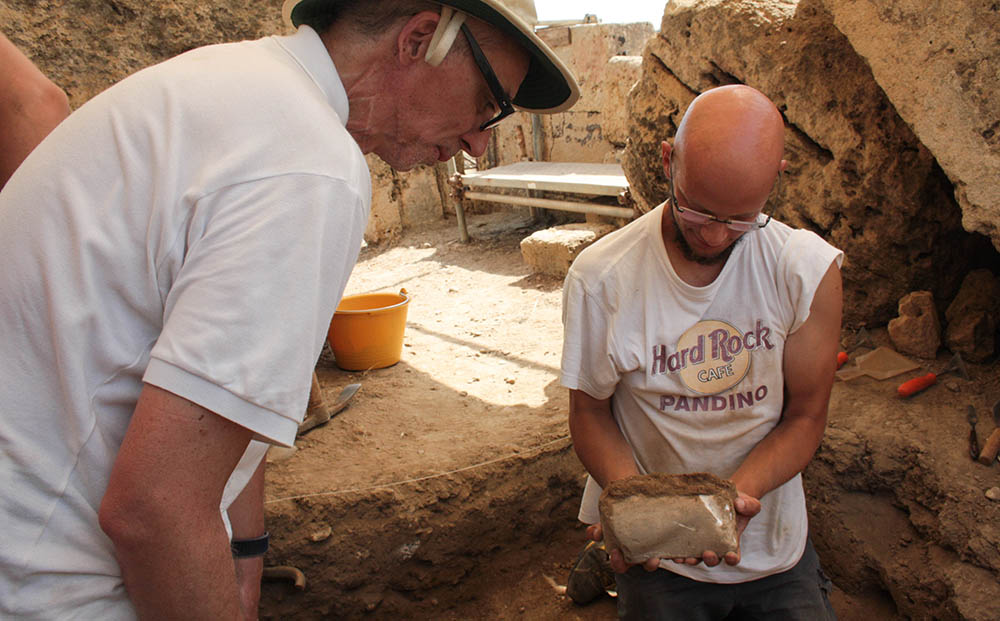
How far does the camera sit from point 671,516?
1.50m

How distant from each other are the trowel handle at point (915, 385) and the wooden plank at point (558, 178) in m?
3.49

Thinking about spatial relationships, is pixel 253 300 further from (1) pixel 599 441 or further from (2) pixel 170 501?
(1) pixel 599 441

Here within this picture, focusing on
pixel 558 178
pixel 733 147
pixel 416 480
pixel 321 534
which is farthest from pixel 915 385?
pixel 558 178

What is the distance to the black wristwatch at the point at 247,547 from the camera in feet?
4.79

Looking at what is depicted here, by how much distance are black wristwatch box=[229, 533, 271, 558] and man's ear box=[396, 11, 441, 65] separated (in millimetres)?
1059

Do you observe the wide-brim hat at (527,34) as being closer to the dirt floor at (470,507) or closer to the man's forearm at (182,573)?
the man's forearm at (182,573)

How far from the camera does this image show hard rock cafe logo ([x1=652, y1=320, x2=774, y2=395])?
5.41 feet

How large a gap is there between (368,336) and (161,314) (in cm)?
331

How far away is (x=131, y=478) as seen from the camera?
78 cm

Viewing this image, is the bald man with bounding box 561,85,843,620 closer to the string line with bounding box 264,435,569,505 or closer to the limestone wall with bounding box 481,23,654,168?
the string line with bounding box 264,435,569,505

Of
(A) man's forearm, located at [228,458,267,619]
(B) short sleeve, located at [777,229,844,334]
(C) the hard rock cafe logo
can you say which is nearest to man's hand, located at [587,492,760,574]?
(C) the hard rock cafe logo

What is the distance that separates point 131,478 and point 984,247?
3311 millimetres

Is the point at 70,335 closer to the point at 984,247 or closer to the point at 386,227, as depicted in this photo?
the point at 984,247

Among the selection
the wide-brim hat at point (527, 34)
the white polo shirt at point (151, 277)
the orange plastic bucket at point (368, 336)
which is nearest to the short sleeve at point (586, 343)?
the wide-brim hat at point (527, 34)
